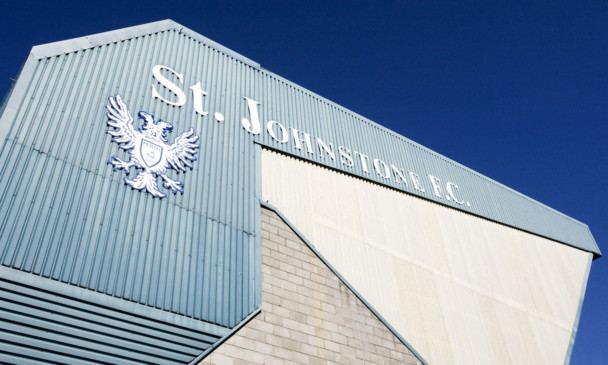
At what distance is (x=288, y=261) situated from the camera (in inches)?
657

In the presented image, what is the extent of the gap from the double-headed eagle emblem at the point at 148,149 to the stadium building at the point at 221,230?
6 cm

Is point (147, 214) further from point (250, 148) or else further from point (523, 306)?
point (523, 306)

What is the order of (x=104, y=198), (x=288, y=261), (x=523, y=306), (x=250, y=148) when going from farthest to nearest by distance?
(x=523, y=306) < (x=250, y=148) < (x=288, y=261) < (x=104, y=198)

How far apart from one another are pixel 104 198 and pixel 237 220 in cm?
403

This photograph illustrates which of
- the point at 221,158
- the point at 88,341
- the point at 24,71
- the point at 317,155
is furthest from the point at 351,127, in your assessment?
the point at 88,341

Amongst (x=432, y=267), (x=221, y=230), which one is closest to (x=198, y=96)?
(x=221, y=230)

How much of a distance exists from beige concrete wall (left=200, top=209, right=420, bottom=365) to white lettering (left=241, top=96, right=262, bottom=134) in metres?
3.29

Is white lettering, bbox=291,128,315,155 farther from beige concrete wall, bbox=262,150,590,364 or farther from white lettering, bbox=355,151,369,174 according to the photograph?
white lettering, bbox=355,151,369,174

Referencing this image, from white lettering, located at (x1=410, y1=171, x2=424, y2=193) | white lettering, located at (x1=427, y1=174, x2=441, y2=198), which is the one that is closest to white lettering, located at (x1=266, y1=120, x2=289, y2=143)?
white lettering, located at (x1=410, y1=171, x2=424, y2=193)

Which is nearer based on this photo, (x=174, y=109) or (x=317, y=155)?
(x=174, y=109)

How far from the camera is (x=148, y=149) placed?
15.5m

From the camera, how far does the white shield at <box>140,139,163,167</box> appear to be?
50.2ft

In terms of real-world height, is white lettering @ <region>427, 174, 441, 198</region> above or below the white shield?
above

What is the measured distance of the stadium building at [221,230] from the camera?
12062mm
